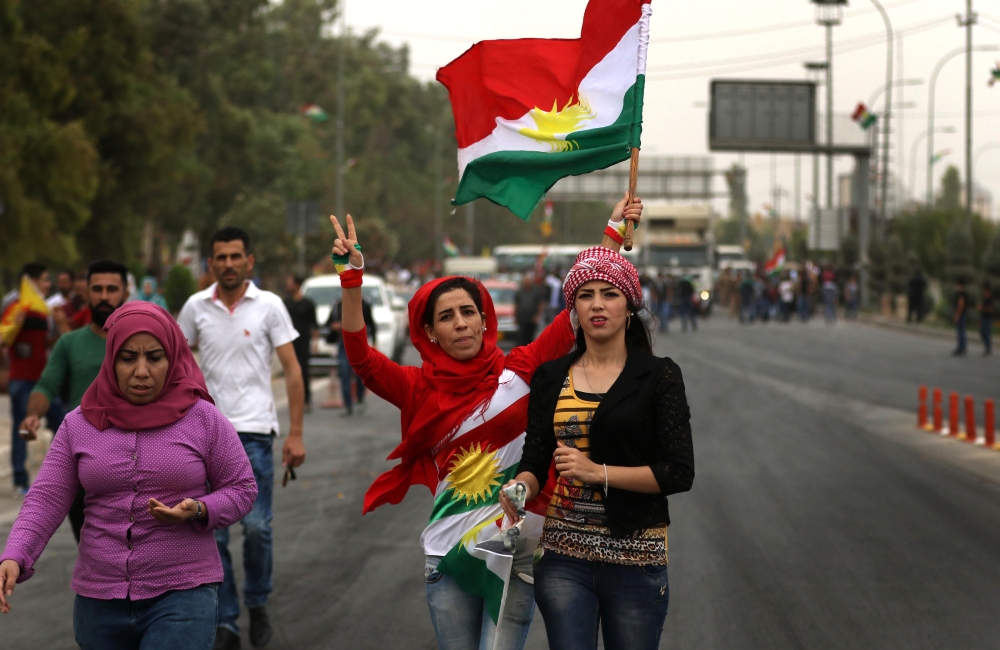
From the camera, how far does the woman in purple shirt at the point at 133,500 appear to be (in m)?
3.87

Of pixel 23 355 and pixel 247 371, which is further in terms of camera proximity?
pixel 23 355

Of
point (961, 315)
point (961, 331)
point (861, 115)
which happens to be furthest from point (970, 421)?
point (861, 115)

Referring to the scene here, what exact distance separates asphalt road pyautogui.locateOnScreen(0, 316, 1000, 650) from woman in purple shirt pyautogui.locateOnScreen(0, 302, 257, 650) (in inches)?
94.7

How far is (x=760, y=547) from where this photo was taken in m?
8.52

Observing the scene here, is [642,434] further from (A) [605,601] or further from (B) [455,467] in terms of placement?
(B) [455,467]

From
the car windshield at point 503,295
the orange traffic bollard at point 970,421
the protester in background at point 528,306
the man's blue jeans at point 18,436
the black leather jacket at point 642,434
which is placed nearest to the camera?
the black leather jacket at point 642,434

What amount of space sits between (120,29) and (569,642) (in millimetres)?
28610

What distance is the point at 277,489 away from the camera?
11203mm

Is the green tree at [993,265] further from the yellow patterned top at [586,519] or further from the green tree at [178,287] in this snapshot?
the yellow patterned top at [586,519]

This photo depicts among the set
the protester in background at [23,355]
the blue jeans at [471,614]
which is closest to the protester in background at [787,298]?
the protester in background at [23,355]

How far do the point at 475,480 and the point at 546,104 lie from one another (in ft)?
6.14

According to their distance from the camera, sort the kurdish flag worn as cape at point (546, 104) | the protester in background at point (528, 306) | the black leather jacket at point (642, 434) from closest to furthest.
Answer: the black leather jacket at point (642, 434), the kurdish flag worn as cape at point (546, 104), the protester in background at point (528, 306)

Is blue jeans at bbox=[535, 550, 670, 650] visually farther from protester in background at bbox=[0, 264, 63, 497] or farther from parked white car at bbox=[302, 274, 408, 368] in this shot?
parked white car at bbox=[302, 274, 408, 368]

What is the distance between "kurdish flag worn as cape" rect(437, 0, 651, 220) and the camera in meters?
5.07
